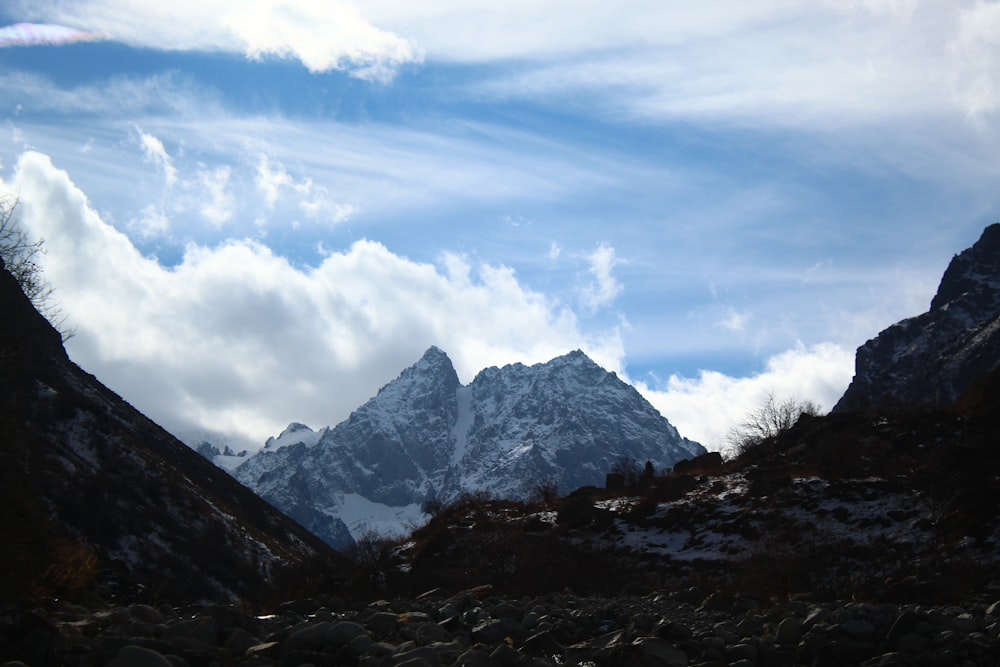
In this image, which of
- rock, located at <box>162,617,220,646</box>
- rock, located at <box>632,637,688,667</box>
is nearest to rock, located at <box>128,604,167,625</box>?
rock, located at <box>162,617,220,646</box>

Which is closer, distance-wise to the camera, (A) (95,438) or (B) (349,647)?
(B) (349,647)

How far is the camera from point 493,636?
13039mm

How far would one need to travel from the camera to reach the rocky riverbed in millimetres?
9133

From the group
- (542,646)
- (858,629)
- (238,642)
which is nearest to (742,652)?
(858,629)

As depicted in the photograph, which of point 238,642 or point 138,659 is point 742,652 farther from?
point 138,659

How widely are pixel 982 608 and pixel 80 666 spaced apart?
16420 mm

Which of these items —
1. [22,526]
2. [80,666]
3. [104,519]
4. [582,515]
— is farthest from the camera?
[104,519]

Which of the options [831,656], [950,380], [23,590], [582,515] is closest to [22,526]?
[23,590]

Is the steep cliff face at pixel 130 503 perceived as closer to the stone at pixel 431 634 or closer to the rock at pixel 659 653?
the stone at pixel 431 634

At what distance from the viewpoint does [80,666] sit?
28.1 feet

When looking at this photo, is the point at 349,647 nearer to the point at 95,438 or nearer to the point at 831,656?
the point at 831,656

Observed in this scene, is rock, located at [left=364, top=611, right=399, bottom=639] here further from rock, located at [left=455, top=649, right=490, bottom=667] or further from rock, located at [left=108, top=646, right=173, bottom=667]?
rock, located at [left=108, top=646, right=173, bottom=667]

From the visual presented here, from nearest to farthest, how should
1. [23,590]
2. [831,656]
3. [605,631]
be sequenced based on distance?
[831,656] < [23,590] < [605,631]

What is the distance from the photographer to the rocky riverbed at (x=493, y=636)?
913 centimetres
